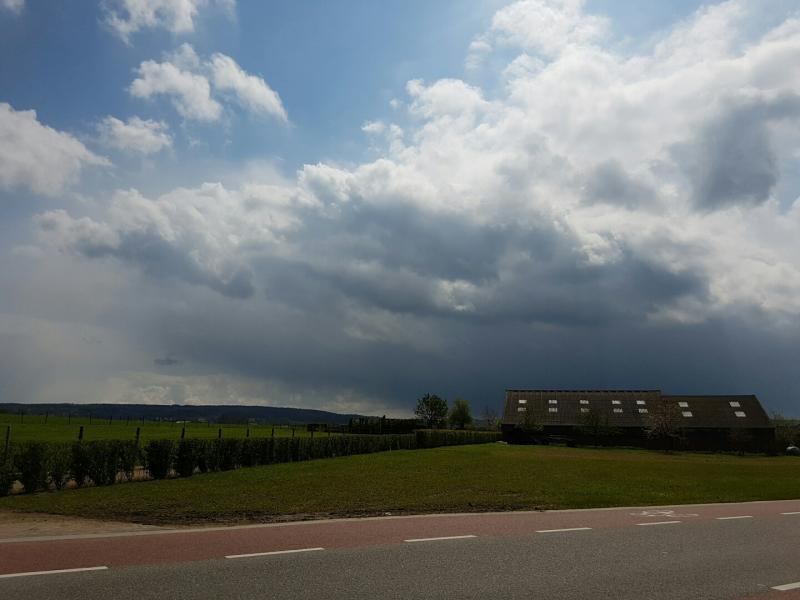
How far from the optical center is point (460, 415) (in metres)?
121

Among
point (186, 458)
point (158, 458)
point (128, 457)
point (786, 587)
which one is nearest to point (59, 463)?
point (128, 457)

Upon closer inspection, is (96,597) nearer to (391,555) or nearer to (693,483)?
(391,555)

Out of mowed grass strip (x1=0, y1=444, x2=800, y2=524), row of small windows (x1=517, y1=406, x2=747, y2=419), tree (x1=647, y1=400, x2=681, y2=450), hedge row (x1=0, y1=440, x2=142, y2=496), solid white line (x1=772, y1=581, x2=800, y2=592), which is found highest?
row of small windows (x1=517, y1=406, x2=747, y2=419)

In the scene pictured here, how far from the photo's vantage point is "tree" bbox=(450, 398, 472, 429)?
396ft

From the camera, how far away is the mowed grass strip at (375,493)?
15.6m

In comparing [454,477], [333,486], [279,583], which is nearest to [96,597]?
[279,583]

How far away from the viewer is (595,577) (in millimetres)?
8531

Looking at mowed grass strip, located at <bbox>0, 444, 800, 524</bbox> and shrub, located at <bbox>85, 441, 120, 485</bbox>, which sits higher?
shrub, located at <bbox>85, 441, 120, 485</bbox>

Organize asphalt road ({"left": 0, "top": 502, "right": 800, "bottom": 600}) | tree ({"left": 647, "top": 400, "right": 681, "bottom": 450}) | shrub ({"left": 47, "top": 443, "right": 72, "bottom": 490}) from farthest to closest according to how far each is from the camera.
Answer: tree ({"left": 647, "top": 400, "right": 681, "bottom": 450}), shrub ({"left": 47, "top": 443, "right": 72, "bottom": 490}), asphalt road ({"left": 0, "top": 502, "right": 800, "bottom": 600})

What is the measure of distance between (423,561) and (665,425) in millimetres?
68515

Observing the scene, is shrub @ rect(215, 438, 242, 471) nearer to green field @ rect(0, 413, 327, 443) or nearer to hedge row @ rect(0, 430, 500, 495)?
hedge row @ rect(0, 430, 500, 495)

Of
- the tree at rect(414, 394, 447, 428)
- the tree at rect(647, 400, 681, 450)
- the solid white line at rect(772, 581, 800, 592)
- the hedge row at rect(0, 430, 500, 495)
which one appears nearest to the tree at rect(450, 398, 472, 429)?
the tree at rect(414, 394, 447, 428)

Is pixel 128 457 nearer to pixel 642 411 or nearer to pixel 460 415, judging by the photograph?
pixel 642 411

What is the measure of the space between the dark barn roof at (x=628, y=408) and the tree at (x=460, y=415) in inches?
1207
